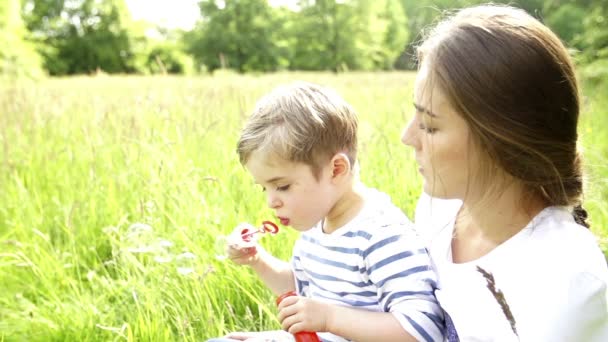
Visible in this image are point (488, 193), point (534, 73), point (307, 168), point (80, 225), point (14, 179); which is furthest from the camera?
point (14, 179)

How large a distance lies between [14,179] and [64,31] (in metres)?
40.6

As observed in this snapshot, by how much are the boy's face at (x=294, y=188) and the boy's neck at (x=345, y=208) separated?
0.04m

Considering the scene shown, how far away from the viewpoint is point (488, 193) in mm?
→ 1536

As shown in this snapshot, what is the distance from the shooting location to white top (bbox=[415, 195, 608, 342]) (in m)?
1.28

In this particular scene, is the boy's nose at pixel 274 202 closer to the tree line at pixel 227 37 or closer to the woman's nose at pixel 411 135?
the woman's nose at pixel 411 135

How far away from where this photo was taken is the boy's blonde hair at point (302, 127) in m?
1.68

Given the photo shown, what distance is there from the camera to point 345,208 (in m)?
1.75

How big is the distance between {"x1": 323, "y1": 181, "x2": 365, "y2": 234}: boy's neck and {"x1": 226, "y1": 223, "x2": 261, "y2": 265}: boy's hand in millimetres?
251

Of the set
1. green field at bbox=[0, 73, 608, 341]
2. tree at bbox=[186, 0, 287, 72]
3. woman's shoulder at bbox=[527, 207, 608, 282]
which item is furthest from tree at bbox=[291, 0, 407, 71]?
woman's shoulder at bbox=[527, 207, 608, 282]

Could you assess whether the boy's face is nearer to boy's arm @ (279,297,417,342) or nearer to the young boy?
the young boy

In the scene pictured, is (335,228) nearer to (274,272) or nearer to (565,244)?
(274,272)

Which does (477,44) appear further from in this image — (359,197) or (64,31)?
(64,31)

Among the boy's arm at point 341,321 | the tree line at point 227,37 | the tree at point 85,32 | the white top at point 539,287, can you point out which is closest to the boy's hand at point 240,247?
the boy's arm at point 341,321

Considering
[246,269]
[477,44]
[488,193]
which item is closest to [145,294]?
[246,269]
